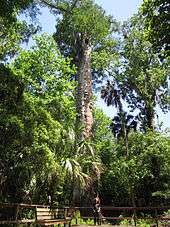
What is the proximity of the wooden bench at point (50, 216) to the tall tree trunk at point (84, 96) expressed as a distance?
325 inches

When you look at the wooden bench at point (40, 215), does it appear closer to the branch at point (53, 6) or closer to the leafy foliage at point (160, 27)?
the leafy foliage at point (160, 27)

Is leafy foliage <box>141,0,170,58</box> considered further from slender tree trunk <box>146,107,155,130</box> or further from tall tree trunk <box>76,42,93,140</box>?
slender tree trunk <box>146,107,155,130</box>

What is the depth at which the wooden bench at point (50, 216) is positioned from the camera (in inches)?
408

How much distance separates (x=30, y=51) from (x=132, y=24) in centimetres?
1243

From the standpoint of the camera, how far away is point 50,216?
39.4 feet

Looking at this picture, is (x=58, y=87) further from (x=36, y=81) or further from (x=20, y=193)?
(x=20, y=193)

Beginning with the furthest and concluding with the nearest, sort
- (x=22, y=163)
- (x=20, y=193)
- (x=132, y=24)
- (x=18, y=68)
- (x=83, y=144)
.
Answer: (x=132, y=24)
(x=18, y=68)
(x=83, y=144)
(x=20, y=193)
(x=22, y=163)

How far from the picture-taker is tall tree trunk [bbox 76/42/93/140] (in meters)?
21.7

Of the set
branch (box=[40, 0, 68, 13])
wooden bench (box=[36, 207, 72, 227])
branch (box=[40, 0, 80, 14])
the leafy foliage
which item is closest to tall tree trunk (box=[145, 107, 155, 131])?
branch (box=[40, 0, 80, 14])

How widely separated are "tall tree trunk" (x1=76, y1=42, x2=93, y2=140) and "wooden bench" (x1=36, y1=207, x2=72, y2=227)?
325 inches

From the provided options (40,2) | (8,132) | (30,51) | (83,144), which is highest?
(40,2)

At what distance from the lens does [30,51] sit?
22.1 meters

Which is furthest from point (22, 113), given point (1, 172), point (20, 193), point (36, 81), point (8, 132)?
point (36, 81)

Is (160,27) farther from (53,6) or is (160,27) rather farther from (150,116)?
(150,116)
